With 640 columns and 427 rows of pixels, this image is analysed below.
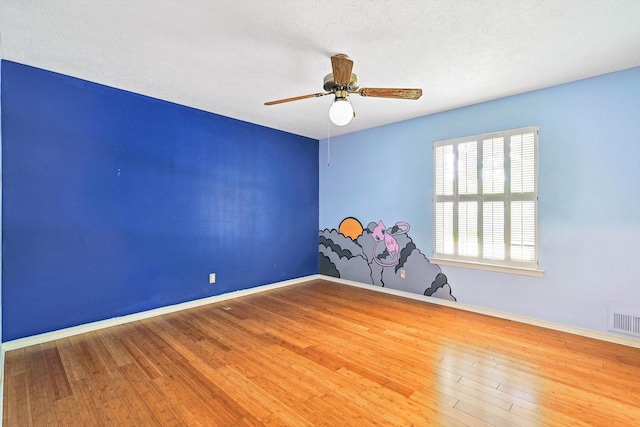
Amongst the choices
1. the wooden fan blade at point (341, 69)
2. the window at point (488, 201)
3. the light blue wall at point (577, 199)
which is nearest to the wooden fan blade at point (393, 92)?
the wooden fan blade at point (341, 69)

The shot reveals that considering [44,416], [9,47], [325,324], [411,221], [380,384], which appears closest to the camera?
[44,416]

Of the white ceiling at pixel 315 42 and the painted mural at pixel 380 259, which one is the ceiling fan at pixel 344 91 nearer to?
the white ceiling at pixel 315 42

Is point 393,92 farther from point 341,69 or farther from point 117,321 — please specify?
point 117,321

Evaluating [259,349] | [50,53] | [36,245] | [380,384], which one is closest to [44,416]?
[259,349]

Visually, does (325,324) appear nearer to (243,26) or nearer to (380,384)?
(380,384)

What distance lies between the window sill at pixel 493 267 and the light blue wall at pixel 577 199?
0.08m

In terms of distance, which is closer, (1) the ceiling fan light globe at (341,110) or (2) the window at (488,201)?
(1) the ceiling fan light globe at (341,110)

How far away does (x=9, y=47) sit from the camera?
239cm

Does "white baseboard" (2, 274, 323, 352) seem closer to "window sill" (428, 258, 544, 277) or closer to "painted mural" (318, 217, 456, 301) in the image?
"painted mural" (318, 217, 456, 301)

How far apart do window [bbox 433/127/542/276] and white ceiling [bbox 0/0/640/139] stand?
64cm

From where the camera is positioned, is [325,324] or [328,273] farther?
[328,273]

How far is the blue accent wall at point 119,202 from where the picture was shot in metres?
2.69

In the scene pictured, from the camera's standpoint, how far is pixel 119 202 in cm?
322

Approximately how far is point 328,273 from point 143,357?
11.1 ft
